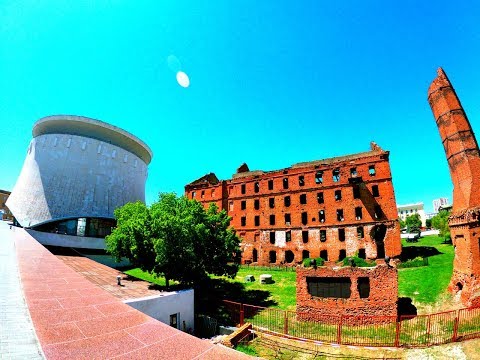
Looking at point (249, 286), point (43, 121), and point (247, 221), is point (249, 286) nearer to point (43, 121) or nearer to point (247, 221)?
point (247, 221)

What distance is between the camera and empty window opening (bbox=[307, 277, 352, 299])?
16.5 m

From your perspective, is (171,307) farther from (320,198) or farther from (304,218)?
(320,198)

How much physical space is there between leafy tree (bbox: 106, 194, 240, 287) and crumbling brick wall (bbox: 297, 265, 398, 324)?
688 cm

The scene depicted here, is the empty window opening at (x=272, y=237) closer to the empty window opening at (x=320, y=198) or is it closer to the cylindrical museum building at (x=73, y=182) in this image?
the empty window opening at (x=320, y=198)

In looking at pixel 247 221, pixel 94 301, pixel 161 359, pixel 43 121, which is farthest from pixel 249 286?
pixel 43 121

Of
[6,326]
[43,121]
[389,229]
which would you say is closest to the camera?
[6,326]

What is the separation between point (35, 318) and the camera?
342cm

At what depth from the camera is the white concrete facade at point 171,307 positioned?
1320 cm

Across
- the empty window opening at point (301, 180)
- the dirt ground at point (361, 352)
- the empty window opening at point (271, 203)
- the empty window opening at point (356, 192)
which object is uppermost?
the empty window opening at point (301, 180)

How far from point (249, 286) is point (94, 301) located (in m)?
22.4

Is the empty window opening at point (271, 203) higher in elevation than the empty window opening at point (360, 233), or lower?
higher

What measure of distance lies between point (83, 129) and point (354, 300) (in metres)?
46.4

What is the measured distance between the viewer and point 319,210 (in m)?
34.2

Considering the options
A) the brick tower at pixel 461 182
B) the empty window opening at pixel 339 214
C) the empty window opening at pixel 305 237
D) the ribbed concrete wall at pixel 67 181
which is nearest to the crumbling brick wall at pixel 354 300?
the brick tower at pixel 461 182
